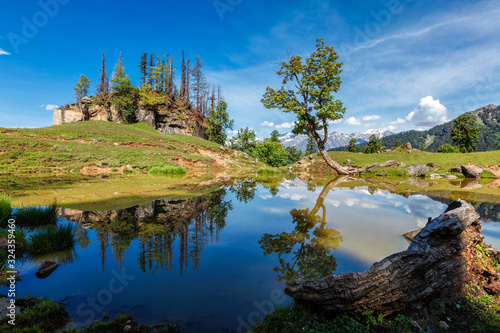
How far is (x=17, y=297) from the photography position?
3.22 metres

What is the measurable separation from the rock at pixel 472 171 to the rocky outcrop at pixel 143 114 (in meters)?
63.8

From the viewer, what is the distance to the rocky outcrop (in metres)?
57.8

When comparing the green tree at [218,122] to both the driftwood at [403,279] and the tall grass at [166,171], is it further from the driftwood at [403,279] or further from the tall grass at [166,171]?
the driftwood at [403,279]

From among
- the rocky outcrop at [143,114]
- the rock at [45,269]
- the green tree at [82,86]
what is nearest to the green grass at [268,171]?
the rock at [45,269]

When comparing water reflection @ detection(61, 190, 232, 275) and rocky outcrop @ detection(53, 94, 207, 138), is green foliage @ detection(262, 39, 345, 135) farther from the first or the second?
rocky outcrop @ detection(53, 94, 207, 138)

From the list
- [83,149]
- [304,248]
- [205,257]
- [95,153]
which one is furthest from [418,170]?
[83,149]

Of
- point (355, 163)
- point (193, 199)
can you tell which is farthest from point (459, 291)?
point (355, 163)

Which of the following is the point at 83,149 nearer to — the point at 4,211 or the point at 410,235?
the point at 4,211

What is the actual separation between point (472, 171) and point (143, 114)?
71629 mm

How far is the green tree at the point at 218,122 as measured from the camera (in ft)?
211

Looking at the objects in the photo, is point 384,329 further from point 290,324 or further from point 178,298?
point 178,298

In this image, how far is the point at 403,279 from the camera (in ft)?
10.6

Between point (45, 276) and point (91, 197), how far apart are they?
25.6 ft

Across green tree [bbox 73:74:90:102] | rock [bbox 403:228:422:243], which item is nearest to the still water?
rock [bbox 403:228:422:243]
